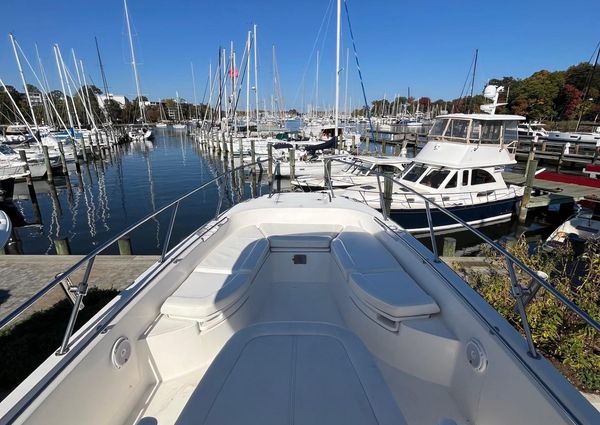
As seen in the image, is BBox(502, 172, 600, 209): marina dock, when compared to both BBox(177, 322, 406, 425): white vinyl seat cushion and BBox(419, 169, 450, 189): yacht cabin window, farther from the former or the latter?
BBox(177, 322, 406, 425): white vinyl seat cushion

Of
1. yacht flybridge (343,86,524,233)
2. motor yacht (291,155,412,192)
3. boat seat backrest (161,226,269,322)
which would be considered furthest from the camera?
motor yacht (291,155,412,192)

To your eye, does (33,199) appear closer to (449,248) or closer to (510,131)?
(449,248)

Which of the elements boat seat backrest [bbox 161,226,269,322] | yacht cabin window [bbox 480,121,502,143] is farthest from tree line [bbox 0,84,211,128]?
boat seat backrest [bbox 161,226,269,322]

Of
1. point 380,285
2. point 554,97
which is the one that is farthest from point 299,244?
point 554,97

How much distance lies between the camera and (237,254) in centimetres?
353

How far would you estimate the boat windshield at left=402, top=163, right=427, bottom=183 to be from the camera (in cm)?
1093

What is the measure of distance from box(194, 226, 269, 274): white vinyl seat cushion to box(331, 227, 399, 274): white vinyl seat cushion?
899 mm

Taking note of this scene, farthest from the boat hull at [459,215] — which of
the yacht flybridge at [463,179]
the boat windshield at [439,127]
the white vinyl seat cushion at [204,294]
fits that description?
the white vinyl seat cushion at [204,294]

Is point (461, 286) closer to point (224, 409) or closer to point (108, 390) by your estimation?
point (224, 409)

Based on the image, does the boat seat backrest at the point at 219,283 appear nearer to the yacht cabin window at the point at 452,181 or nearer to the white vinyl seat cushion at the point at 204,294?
the white vinyl seat cushion at the point at 204,294

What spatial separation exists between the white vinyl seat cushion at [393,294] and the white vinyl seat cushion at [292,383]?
14.0 inches

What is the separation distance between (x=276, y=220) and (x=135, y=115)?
331 ft

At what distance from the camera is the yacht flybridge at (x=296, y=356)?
5.40ft

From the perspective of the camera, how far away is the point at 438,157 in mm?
10469
